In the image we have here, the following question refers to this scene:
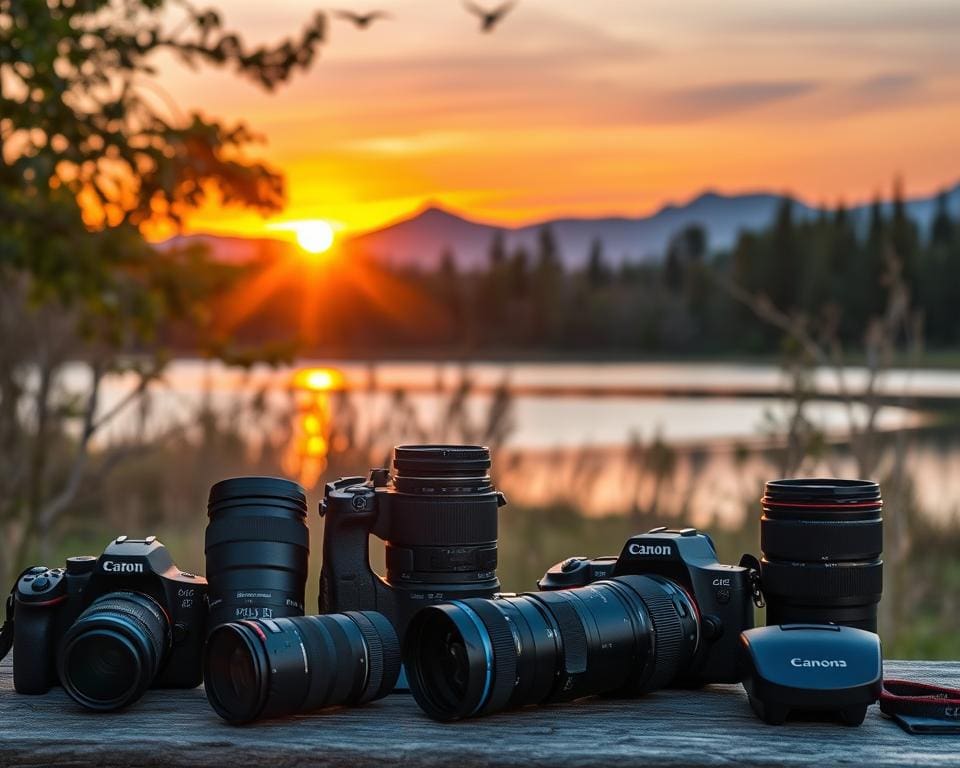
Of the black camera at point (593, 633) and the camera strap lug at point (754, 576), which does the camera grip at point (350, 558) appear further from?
the camera strap lug at point (754, 576)

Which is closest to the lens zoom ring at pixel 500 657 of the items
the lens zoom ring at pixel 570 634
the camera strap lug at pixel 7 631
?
the lens zoom ring at pixel 570 634

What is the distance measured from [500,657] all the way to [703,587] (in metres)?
0.55

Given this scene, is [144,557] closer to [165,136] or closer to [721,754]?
[721,754]

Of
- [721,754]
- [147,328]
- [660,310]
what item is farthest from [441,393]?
[660,310]

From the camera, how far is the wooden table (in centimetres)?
211

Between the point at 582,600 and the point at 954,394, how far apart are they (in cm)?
3076

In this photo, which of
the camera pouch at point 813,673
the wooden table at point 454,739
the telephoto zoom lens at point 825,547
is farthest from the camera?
the telephoto zoom lens at point 825,547

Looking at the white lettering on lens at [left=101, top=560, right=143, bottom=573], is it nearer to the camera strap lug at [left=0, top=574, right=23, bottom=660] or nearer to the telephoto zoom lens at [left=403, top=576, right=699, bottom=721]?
the camera strap lug at [left=0, top=574, right=23, bottom=660]

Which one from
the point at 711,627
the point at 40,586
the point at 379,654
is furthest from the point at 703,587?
the point at 40,586

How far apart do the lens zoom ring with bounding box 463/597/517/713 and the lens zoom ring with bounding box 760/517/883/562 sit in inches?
22.3

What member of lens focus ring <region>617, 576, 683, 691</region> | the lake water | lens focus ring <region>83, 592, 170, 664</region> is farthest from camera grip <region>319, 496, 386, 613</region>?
the lake water

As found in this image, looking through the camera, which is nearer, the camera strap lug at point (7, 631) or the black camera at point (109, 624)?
the black camera at point (109, 624)

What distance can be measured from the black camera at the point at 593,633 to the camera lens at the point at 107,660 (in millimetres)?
467

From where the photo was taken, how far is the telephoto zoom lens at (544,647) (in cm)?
225
